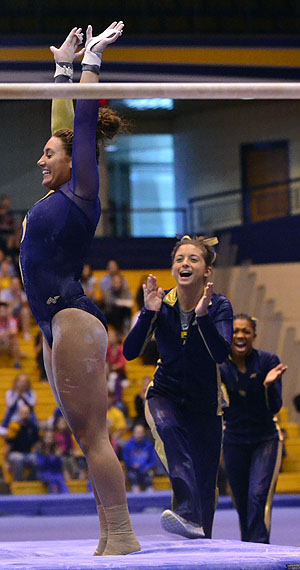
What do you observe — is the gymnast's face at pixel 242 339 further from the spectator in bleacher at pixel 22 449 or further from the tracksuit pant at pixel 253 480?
the spectator in bleacher at pixel 22 449

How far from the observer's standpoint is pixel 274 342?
11.5 metres

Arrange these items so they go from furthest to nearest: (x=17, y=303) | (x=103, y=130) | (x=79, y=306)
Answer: (x=17, y=303) → (x=103, y=130) → (x=79, y=306)

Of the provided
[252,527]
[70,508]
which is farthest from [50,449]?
[252,527]

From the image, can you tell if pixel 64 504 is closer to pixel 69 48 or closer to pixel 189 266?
pixel 189 266

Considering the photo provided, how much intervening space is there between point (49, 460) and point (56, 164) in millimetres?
6106

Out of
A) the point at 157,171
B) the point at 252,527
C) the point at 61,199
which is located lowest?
the point at 252,527

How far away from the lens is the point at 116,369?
9.89 meters

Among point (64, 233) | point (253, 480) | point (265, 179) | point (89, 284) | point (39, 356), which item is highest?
point (265, 179)

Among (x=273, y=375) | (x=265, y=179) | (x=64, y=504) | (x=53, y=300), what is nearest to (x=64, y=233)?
(x=53, y=300)

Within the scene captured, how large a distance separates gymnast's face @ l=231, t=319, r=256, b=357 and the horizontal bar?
2.01m

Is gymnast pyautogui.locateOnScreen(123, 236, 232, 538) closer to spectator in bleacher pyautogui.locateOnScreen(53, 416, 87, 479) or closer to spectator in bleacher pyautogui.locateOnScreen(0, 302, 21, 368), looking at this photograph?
spectator in bleacher pyautogui.locateOnScreen(53, 416, 87, 479)

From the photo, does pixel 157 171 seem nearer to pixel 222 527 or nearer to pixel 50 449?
pixel 50 449

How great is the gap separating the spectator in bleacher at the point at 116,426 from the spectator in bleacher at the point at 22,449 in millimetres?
715

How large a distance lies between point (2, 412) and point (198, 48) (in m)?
6.35
